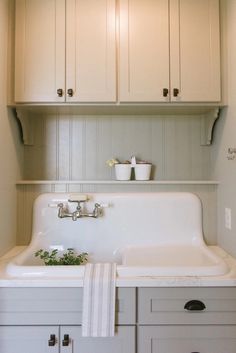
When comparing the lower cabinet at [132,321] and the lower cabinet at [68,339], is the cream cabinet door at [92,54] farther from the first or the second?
the lower cabinet at [68,339]

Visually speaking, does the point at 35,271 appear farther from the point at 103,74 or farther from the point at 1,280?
the point at 103,74

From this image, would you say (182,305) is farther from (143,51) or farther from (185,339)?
(143,51)

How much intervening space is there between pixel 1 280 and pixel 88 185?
30.3 inches

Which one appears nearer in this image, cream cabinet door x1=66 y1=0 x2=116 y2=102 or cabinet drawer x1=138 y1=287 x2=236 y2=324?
cabinet drawer x1=138 y1=287 x2=236 y2=324

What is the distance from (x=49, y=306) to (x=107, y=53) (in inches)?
53.1

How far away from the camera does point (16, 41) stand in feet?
5.06

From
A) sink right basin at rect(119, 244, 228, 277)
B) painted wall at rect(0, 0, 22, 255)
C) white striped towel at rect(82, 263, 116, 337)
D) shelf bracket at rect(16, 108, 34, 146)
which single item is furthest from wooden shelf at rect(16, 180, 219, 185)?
white striped towel at rect(82, 263, 116, 337)

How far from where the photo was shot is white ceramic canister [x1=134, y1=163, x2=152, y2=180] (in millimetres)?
1728

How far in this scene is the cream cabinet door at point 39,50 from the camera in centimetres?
154

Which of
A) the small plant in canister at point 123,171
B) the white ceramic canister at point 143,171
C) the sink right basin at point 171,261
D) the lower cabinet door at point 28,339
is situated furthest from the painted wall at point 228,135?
the lower cabinet door at point 28,339

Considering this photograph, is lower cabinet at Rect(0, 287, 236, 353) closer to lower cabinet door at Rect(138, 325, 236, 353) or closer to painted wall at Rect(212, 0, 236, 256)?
lower cabinet door at Rect(138, 325, 236, 353)

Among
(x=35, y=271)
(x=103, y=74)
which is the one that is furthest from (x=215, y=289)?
(x=103, y=74)

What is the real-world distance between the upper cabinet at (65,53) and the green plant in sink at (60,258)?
89 centimetres

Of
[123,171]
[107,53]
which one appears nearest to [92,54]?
[107,53]
